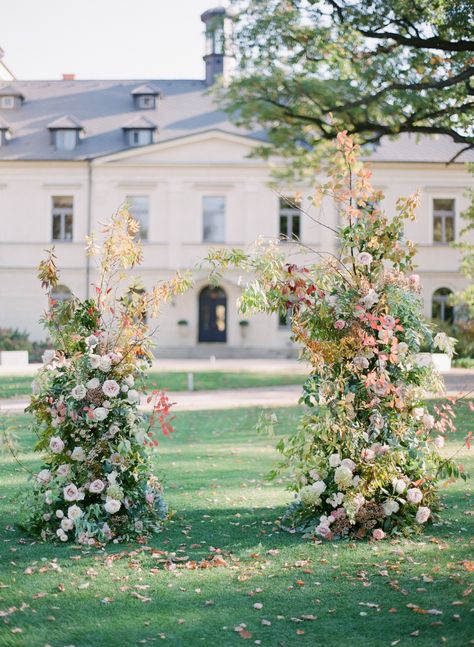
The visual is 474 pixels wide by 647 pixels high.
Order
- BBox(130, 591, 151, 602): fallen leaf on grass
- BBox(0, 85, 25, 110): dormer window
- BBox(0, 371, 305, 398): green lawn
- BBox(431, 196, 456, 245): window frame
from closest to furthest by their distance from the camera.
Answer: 1. BBox(130, 591, 151, 602): fallen leaf on grass
2. BBox(0, 371, 305, 398): green lawn
3. BBox(431, 196, 456, 245): window frame
4. BBox(0, 85, 25, 110): dormer window

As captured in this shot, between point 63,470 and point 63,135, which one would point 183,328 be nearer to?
point 63,135

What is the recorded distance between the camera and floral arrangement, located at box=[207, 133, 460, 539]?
6242mm

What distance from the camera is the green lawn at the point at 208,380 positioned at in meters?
20.0

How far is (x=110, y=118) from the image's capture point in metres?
35.4

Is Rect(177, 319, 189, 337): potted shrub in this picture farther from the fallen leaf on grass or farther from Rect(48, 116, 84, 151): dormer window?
the fallen leaf on grass

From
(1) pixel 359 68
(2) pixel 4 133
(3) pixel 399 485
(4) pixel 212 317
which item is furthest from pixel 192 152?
(3) pixel 399 485

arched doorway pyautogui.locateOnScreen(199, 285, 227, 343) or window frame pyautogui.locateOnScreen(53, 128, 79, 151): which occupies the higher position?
window frame pyautogui.locateOnScreen(53, 128, 79, 151)

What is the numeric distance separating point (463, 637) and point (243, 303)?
2932mm

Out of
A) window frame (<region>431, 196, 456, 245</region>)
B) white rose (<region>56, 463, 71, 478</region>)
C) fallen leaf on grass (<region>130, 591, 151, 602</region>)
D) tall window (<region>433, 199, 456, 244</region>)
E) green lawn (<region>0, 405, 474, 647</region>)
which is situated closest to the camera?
green lawn (<region>0, 405, 474, 647</region>)

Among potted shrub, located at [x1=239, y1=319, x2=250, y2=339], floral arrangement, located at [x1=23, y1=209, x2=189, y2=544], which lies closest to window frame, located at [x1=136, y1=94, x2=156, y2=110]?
potted shrub, located at [x1=239, y1=319, x2=250, y2=339]

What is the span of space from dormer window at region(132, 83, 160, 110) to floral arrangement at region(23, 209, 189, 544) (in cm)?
3043

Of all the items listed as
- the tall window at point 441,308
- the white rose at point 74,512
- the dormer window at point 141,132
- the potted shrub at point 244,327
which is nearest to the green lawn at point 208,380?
the potted shrub at point 244,327

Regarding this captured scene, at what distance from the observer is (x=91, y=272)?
33.8 metres

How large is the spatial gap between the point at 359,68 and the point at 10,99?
996 inches
